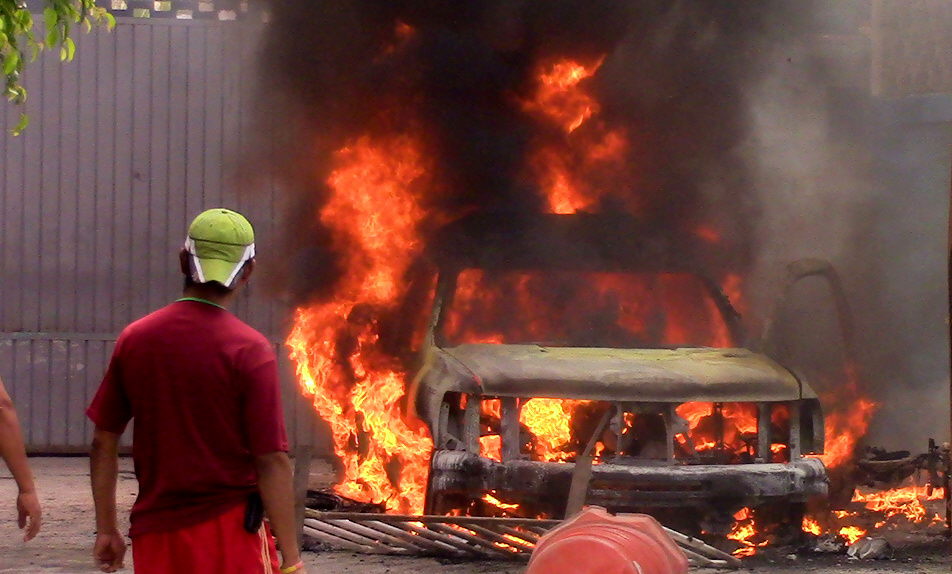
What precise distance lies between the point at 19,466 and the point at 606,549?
1.96 meters

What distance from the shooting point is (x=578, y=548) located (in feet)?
11.7

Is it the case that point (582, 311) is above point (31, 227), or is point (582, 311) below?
below

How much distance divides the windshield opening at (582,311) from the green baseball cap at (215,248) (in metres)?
4.61

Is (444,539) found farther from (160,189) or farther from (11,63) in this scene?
(160,189)

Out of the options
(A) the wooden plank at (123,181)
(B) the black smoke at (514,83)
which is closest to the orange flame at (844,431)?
(B) the black smoke at (514,83)

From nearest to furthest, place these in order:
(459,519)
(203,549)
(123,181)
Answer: (203,549) → (459,519) → (123,181)

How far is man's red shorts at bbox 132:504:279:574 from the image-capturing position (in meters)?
3.43

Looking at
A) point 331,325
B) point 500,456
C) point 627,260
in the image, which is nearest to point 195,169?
point 331,325

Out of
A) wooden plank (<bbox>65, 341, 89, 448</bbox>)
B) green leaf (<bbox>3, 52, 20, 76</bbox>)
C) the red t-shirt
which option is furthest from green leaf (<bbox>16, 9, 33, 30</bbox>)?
wooden plank (<bbox>65, 341, 89, 448</bbox>)

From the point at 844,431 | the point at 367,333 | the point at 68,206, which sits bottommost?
the point at 844,431

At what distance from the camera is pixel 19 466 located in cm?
402

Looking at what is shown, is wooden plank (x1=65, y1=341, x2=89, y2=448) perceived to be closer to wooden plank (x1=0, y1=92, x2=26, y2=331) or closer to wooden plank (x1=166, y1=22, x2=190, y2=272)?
wooden plank (x1=0, y1=92, x2=26, y2=331)

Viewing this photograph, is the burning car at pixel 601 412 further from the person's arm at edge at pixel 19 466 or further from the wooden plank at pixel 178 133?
the wooden plank at pixel 178 133

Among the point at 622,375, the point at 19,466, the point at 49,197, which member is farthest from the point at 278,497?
the point at 49,197
